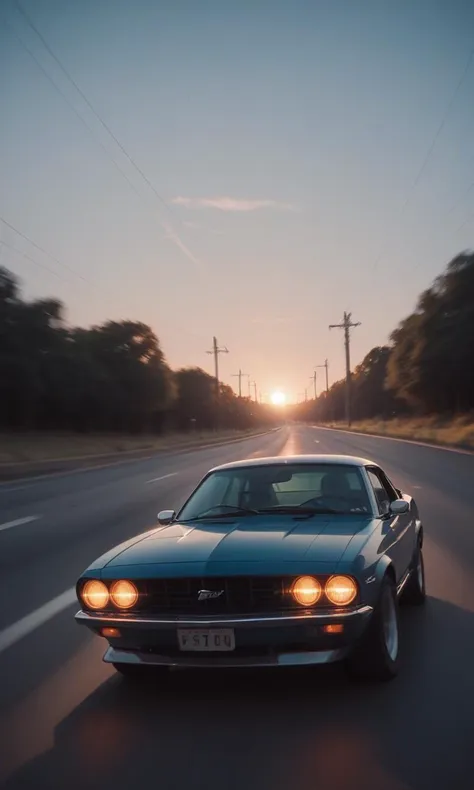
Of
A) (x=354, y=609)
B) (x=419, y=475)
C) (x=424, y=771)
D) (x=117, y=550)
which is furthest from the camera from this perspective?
(x=419, y=475)

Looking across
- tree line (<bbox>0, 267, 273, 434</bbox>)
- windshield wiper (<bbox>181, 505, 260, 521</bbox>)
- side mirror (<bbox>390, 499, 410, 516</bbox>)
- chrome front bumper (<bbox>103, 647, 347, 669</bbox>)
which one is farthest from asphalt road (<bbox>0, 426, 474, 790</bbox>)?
tree line (<bbox>0, 267, 273, 434</bbox>)

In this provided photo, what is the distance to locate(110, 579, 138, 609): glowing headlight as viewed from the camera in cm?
524

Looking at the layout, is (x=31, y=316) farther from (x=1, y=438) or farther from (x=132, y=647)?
(x=132, y=647)

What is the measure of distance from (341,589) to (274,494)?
1912 mm

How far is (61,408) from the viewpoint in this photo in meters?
65.8

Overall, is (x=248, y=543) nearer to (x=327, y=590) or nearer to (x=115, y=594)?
(x=327, y=590)

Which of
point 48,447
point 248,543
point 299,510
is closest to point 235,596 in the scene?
point 248,543

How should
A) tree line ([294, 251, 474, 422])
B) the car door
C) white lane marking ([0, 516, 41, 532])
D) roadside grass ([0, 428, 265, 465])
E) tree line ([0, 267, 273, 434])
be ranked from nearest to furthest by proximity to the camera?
the car door < white lane marking ([0, 516, 41, 532]) < roadside grass ([0, 428, 265, 465]) < tree line ([0, 267, 273, 434]) < tree line ([294, 251, 474, 422])

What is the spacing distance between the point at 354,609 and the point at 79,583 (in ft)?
5.62

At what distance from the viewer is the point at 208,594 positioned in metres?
5.04

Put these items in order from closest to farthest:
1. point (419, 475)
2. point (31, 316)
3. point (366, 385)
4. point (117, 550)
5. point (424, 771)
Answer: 1. point (424, 771)
2. point (117, 550)
3. point (419, 475)
4. point (31, 316)
5. point (366, 385)

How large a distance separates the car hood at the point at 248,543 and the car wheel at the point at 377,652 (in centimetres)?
43

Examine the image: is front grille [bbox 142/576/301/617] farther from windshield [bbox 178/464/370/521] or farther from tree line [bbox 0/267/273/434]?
tree line [bbox 0/267/273/434]

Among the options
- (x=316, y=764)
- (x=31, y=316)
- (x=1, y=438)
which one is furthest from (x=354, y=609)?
(x=31, y=316)
